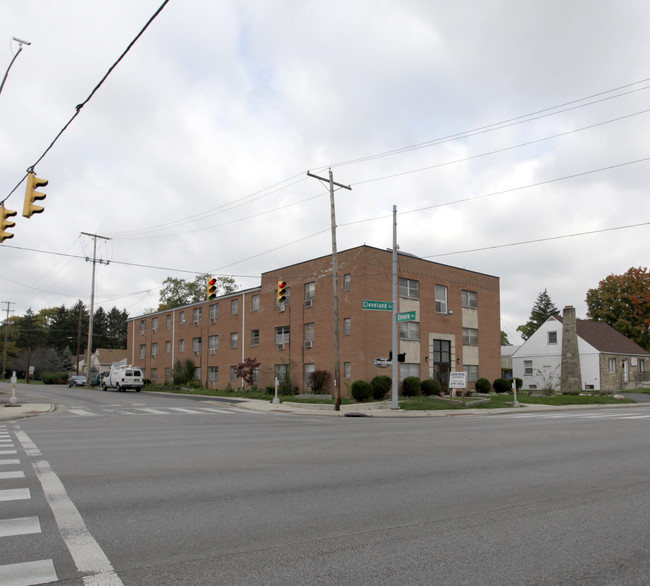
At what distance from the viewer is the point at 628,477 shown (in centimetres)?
894

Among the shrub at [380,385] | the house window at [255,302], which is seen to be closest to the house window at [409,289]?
the shrub at [380,385]

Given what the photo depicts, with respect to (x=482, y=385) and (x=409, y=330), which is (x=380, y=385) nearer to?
(x=409, y=330)

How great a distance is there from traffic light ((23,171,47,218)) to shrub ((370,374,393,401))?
21.2 meters

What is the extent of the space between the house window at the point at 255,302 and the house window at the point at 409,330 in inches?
495

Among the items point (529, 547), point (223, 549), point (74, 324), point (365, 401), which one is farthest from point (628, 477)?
point (74, 324)

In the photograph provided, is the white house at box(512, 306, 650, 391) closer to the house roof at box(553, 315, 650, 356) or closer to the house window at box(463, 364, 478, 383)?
the house roof at box(553, 315, 650, 356)

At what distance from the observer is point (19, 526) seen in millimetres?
5926

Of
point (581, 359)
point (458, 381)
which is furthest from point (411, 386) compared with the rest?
point (581, 359)

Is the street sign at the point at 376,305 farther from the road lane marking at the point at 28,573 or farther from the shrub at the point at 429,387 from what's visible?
the road lane marking at the point at 28,573

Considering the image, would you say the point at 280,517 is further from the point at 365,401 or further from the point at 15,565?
the point at 365,401

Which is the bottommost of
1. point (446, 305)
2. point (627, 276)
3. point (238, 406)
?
point (238, 406)

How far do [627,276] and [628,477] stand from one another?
202 ft

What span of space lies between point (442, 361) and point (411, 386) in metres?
5.11

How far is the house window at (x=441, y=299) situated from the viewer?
1487 inches
